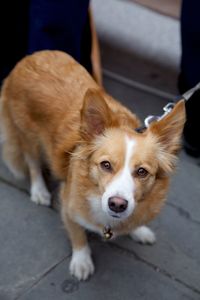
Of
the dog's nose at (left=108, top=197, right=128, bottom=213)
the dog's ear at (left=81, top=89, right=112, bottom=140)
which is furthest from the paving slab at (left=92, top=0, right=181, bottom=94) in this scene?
the dog's nose at (left=108, top=197, right=128, bottom=213)

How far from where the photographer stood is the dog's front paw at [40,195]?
129 inches

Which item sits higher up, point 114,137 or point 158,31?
point 114,137

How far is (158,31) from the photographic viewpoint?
4695 millimetres

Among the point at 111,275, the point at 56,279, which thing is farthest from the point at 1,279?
the point at 111,275

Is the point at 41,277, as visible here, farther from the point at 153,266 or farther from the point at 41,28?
the point at 41,28

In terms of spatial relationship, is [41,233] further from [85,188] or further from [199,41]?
[199,41]

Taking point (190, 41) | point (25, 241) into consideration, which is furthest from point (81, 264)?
point (190, 41)

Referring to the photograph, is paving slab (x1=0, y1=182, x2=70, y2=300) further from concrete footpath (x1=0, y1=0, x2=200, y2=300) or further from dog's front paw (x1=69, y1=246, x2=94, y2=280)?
dog's front paw (x1=69, y1=246, x2=94, y2=280)

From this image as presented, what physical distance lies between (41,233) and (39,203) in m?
0.29

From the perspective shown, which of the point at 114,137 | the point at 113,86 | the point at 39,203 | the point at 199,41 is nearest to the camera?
the point at 114,137

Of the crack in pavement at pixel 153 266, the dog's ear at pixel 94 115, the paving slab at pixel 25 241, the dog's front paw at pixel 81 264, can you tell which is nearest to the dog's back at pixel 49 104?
the dog's ear at pixel 94 115

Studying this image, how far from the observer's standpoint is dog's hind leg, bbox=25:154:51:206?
3.28m

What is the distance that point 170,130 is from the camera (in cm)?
240

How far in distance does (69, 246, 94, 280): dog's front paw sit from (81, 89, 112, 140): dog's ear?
77cm
